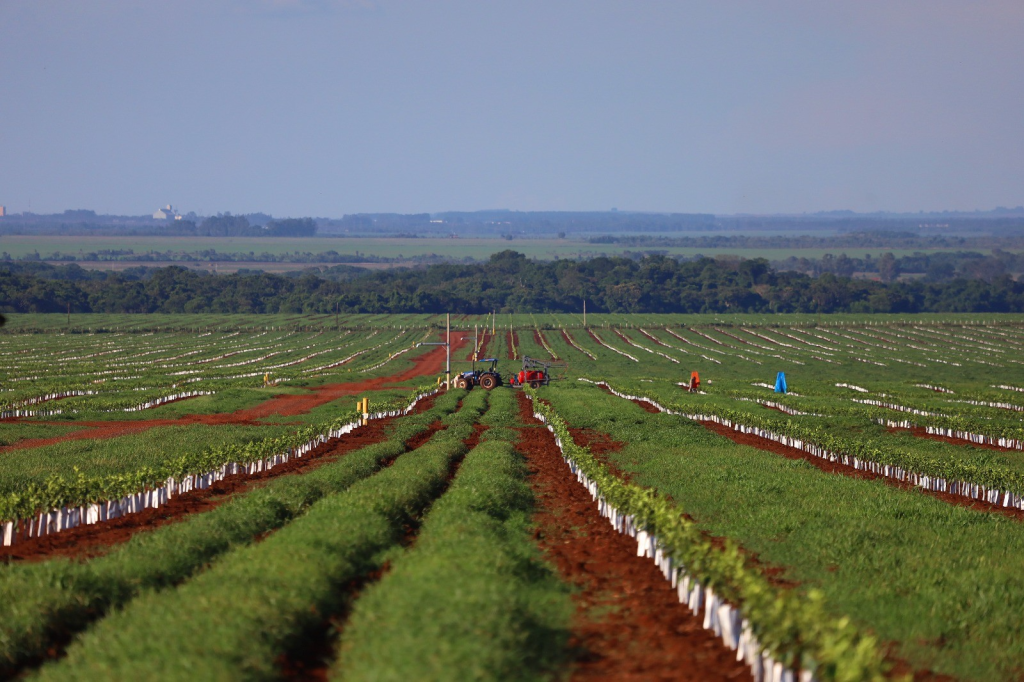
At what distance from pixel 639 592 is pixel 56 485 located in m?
11.7

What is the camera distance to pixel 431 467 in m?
23.7

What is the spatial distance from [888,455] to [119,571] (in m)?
22.7

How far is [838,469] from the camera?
94.2ft

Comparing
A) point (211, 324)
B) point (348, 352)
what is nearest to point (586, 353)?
point (348, 352)

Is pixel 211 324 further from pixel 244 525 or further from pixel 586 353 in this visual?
pixel 244 525

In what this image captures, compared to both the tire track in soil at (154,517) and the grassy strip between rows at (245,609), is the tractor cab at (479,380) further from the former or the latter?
the grassy strip between rows at (245,609)

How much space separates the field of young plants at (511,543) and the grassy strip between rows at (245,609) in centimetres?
5

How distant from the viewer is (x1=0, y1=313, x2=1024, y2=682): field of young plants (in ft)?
32.5

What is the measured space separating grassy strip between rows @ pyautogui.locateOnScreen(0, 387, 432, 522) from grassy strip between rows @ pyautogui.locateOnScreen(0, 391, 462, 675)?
7.22ft

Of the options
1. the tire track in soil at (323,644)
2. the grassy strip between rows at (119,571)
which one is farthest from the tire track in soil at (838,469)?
the grassy strip between rows at (119,571)

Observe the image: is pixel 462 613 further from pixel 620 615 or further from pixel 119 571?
pixel 119 571

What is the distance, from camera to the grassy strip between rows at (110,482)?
1739cm

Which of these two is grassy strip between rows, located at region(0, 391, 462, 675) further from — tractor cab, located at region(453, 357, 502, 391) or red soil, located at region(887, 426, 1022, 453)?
tractor cab, located at region(453, 357, 502, 391)

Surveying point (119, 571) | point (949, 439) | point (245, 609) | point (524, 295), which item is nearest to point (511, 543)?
point (245, 609)
